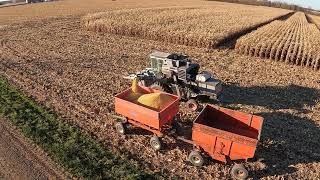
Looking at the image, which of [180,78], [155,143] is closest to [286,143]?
[155,143]

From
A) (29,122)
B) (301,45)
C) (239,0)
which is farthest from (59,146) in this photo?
(239,0)

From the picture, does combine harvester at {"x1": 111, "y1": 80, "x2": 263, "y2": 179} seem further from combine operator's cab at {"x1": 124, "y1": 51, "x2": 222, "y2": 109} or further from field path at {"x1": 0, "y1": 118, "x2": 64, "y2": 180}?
field path at {"x1": 0, "y1": 118, "x2": 64, "y2": 180}

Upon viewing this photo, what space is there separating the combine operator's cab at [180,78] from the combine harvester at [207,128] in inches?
88.2

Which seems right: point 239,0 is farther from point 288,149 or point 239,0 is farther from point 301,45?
point 288,149

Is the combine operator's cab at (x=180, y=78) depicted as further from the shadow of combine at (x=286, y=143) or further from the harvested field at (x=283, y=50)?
the harvested field at (x=283, y=50)

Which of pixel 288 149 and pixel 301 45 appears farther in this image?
pixel 301 45

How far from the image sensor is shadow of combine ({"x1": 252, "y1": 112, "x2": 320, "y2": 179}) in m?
12.9

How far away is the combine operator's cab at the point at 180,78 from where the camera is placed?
655 inches

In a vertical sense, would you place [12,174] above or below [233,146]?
below

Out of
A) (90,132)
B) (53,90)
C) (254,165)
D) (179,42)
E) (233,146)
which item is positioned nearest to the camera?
(233,146)

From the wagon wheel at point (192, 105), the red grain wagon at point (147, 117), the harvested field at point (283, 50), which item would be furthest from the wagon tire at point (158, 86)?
the harvested field at point (283, 50)

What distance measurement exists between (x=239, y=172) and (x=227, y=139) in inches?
48.7

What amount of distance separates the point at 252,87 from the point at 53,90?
11.7 meters

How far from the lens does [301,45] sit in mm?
29359
